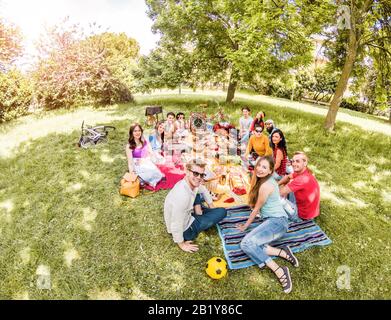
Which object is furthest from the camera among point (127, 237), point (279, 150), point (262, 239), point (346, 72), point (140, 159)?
point (346, 72)

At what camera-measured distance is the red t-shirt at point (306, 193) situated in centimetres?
496

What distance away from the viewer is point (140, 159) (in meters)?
6.77

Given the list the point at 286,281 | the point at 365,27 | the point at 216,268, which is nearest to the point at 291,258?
the point at 286,281

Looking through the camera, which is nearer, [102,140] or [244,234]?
[244,234]

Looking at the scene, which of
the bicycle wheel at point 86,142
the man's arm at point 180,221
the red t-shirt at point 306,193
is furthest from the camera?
the bicycle wheel at point 86,142

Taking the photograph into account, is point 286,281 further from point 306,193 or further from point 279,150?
point 279,150

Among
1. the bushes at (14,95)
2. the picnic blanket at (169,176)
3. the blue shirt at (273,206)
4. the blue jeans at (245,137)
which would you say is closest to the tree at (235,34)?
the blue jeans at (245,137)

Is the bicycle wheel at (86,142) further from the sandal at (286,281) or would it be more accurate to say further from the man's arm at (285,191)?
the sandal at (286,281)

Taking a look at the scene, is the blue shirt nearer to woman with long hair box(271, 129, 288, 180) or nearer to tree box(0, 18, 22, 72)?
woman with long hair box(271, 129, 288, 180)

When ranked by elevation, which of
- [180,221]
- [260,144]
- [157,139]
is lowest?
[180,221]

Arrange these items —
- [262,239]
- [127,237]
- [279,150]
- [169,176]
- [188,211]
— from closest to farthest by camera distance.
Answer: [262,239] < [188,211] < [127,237] < [279,150] < [169,176]

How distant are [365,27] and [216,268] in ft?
36.0

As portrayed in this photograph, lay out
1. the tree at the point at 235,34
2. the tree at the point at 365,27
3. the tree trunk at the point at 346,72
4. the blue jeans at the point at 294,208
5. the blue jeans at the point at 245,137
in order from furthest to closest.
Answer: the tree trunk at the point at 346,72 < the tree at the point at 235,34 < the tree at the point at 365,27 < the blue jeans at the point at 245,137 < the blue jeans at the point at 294,208

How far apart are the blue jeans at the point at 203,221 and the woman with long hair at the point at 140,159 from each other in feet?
6.05
